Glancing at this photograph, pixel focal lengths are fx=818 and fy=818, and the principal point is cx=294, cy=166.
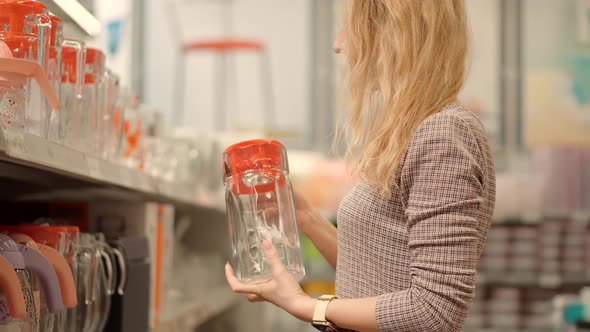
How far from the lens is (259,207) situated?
1733 mm

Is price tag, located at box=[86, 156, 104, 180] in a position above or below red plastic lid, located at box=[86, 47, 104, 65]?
below

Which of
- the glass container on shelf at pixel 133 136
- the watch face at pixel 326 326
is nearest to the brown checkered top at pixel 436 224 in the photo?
the watch face at pixel 326 326

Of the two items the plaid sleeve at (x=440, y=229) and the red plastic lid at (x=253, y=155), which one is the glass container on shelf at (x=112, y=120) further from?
the plaid sleeve at (x=440, y=229)

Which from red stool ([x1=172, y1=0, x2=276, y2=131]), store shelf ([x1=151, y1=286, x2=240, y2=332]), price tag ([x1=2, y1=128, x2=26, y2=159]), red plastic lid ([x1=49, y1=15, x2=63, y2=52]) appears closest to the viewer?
price tag ([x1=2, y1=128, x2=26, y2=159])

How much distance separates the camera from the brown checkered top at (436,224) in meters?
1.35

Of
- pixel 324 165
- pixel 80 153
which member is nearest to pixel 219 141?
pixel 324 165

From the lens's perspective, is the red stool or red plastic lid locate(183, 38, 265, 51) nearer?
red plastic lid locate(183, 38, 265, 51)

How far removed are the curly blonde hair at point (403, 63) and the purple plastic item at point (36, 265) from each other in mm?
573

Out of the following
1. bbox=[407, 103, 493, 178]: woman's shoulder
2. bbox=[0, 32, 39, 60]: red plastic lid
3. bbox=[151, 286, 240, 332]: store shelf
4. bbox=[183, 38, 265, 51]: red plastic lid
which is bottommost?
bbox=[151, 286, 240, 332]: store shelf

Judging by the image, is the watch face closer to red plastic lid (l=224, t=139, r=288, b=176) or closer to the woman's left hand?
the woman's left hand

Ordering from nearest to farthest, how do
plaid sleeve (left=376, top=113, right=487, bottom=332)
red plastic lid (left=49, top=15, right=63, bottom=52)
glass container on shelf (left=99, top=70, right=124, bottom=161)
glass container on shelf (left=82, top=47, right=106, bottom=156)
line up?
1. plaid sleeve (left=376, top=113, right=487, bottom=332)
2. red plastic lid (left=49, top=15, right=63, bottom=52)
3. glass container on shelf (left=82, top=47, right=106, bottom=156)
4. glass container on shelf (left=99, top=70, right=124, bottom=161)

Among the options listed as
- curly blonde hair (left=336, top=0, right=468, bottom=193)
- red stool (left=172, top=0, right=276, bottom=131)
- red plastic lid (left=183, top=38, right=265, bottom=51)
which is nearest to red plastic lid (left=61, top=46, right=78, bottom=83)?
curly blonde hair (left=336, top=0, right=468, bottom=193)

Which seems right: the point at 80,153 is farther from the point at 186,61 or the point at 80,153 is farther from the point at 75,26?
the point at 186,61

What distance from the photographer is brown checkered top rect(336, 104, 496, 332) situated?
1348 mm
